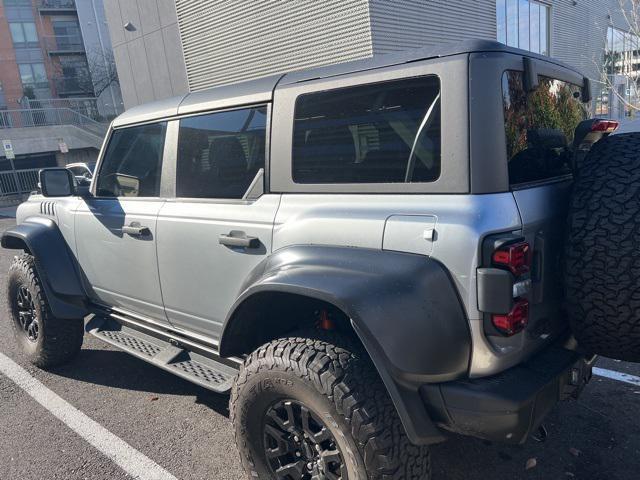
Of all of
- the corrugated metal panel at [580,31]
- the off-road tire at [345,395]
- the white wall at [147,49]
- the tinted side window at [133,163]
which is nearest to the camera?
the off-road tire at [345,395]

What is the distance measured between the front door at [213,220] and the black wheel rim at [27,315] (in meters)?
1.68

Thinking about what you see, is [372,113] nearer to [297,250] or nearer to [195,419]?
[297,250]

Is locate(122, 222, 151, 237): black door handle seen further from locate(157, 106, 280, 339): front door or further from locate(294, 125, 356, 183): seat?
locate(294, 125, 356, 183): seat

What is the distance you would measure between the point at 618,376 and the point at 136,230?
11.2 ft

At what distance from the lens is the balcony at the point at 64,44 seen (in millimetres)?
37938

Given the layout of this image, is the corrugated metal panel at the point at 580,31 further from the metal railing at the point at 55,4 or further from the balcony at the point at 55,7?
the metal railing at the point at 55,4

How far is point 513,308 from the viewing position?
1.80 meters

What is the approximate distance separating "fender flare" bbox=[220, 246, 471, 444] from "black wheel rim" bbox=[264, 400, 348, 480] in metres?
0.39

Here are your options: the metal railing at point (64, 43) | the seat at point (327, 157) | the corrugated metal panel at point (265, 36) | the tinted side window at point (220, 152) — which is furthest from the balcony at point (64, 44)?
the seat at point (327, 157)

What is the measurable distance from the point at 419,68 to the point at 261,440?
5.77ft

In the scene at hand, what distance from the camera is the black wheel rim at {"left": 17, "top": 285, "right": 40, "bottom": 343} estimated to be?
399 centimetres

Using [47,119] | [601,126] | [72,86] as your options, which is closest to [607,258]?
[601,126]

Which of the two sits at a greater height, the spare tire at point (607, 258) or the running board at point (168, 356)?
the spare tire at point (607, 258)

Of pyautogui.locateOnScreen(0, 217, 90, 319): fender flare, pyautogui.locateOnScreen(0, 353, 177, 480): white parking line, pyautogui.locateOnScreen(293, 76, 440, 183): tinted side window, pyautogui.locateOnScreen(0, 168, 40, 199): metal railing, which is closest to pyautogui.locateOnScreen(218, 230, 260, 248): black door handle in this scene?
pyautogui.locateOnScreen(293, 76, 440, 183): tinted side window
